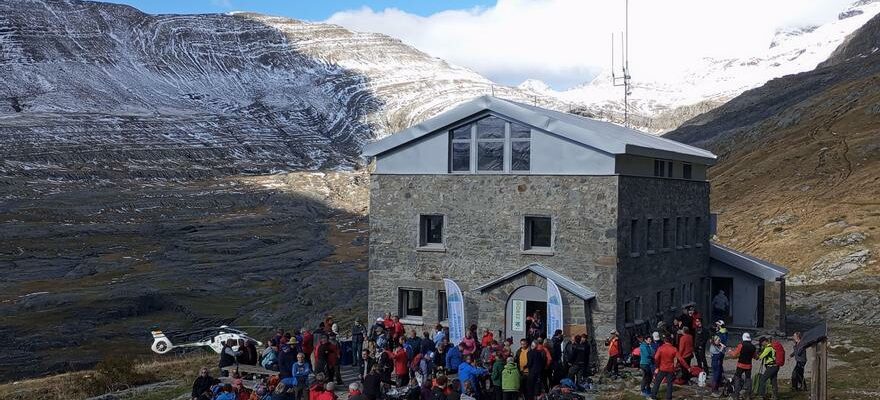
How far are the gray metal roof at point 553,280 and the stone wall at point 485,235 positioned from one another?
0.22 meters

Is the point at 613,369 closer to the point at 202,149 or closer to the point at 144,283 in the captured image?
the point at 144,283

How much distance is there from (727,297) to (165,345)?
95.6ft

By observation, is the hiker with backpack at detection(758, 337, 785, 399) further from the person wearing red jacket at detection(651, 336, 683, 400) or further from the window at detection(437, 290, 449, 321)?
the window at detection(437, 290, 449, 321)

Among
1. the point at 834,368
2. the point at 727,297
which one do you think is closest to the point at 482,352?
the point at 834,368

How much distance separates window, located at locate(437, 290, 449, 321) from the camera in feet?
102

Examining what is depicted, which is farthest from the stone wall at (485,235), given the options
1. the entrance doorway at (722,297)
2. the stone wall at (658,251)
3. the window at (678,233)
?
the entrance doorway at (722,297)

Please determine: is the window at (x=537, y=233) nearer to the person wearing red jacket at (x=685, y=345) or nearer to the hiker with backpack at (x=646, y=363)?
the person wearing red jacket at (x=685, y=345)

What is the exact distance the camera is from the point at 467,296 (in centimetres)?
3066

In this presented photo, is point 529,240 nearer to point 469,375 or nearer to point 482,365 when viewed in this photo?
point 482,365

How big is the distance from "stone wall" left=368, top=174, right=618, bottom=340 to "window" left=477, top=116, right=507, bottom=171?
0.40 metres

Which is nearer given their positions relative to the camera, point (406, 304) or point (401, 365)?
point (401, 365)

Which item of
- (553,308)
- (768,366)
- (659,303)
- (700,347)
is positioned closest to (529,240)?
(553,308)

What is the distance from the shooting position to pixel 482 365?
2367cm

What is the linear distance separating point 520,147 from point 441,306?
5331mm
